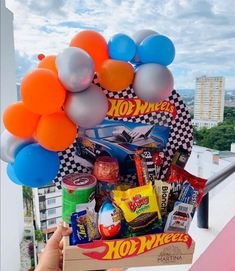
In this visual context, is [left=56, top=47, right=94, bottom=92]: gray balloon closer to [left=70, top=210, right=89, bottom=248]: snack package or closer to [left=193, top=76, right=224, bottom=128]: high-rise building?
[left=70, top=210, right=89, bottom=248]: snack package

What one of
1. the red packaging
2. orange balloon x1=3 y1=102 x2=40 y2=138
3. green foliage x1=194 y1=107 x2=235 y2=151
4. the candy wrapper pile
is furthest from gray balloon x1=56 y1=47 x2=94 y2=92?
green foliage x1=194 y1=107 x2=235 y2=151

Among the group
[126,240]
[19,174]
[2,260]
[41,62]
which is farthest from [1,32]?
[2,260]

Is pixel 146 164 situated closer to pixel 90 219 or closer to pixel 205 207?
pixel 90 219

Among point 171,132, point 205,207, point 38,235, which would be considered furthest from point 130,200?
point 205,207

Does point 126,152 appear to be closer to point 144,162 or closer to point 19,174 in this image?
point 144,162

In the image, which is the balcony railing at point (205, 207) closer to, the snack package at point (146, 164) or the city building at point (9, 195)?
the snack package at point (146, 164)

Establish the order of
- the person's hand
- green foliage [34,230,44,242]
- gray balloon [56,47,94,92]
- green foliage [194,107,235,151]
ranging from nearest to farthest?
gray balloon [56,47,94,92] → the person's hand → green foliage [34,230,44,242] → green foliage [194,107,235,151]
